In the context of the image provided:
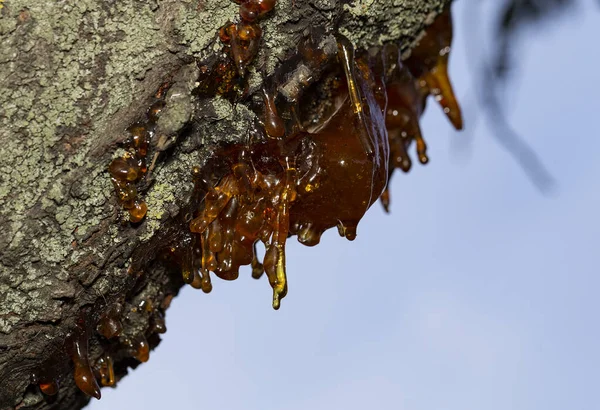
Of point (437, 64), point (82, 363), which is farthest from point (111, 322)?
point (437, 64)

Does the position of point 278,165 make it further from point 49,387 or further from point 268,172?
point 49,387

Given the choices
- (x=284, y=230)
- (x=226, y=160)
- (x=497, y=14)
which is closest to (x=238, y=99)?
(x=226, y=160)

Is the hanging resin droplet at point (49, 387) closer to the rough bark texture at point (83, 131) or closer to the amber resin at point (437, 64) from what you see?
the rough bark texture at point (83, 131)

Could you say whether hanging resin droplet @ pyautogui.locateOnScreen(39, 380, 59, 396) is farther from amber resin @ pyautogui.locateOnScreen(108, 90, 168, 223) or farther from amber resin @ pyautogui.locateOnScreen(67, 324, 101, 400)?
amber resin @ pyautogui.locateOnScreen(108, 90, 168, 223)

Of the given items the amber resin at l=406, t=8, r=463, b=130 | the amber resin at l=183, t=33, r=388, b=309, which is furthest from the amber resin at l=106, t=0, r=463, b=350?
the amber resin at l=406, t=8, r=463, b=130

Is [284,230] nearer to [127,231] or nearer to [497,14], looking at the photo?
[127,231]

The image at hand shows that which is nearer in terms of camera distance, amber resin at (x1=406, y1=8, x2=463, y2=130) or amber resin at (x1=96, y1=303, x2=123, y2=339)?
amber resin at (x1=96, y1=303, x2=123, y2=339)

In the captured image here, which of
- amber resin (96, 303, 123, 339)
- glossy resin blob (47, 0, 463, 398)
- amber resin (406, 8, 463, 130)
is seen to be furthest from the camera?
amber resin (406, 8, 463, 130)

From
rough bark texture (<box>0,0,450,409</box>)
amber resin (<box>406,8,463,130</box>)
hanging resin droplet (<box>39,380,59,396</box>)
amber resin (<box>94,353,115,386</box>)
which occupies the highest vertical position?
amber resin (<box>406,8,463,130</box>)
